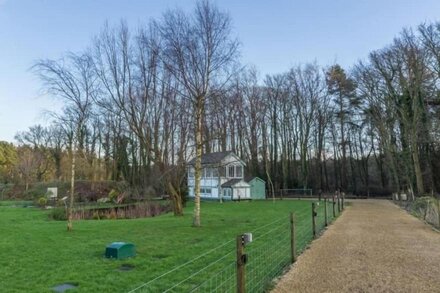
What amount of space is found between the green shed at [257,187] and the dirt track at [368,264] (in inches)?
1135

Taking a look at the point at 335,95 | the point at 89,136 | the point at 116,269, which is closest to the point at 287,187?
the point at 335,95

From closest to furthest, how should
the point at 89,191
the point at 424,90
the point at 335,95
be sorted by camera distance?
the point at 424,90, the point at 89,191, the point at 335,95

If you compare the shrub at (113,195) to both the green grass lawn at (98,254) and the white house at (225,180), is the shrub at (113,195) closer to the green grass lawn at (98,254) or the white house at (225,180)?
the white house at (225,180)

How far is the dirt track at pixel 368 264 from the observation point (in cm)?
570

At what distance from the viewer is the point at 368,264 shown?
7211mm

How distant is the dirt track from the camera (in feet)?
18.7

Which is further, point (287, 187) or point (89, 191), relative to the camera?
point (287, 187)

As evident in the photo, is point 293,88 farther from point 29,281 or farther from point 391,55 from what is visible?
point 29,281

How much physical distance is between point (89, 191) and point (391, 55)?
28151 mm

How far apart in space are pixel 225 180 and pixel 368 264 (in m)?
32.6

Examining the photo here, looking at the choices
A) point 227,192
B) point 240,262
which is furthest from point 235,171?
point 240,262

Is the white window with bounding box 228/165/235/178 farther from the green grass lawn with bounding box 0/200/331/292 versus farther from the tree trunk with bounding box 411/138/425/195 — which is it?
the green grass lawn with bounding box 0/200/331/292

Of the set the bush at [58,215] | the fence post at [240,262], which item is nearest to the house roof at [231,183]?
the bush at [58,215]

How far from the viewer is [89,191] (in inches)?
1399
